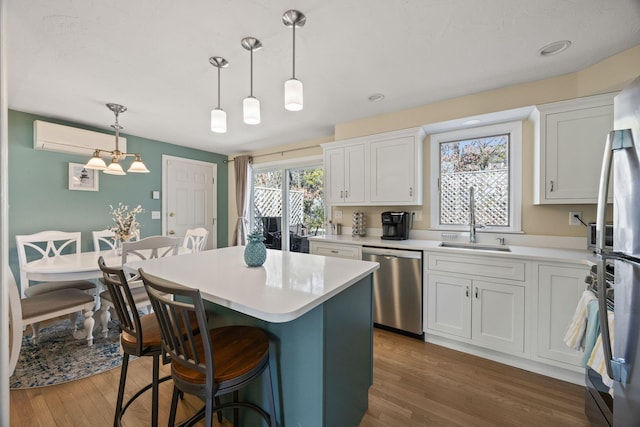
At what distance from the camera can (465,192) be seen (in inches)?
108

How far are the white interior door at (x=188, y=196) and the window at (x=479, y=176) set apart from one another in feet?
12.6

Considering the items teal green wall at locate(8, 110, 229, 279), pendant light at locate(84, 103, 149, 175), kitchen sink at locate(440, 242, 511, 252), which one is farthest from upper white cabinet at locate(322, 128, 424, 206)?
teal green wall at locate(8, 110, 229, 279)

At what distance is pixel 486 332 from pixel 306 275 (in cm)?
178

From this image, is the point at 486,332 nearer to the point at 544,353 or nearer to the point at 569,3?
the point at 544,353

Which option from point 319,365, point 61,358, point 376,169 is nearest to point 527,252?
point 376,169

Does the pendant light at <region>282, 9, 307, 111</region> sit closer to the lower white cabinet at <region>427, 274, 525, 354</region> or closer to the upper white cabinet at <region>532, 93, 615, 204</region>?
the lower white cabinet at <region>427, 274, 525, 354</region>

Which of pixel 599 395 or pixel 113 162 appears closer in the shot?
pixel 599 395

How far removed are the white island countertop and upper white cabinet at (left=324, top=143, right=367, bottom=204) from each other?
1469 millimetres

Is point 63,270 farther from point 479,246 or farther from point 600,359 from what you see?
point 479,246

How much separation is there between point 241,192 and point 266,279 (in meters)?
3.65

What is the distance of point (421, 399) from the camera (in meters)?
1.67

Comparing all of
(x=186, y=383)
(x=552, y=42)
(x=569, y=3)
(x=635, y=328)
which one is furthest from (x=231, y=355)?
(x=552, y=42)

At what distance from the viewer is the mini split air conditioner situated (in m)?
2.83

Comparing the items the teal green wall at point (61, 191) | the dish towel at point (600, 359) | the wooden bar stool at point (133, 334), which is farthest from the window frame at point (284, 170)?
the dish towel at point (600, 359)
